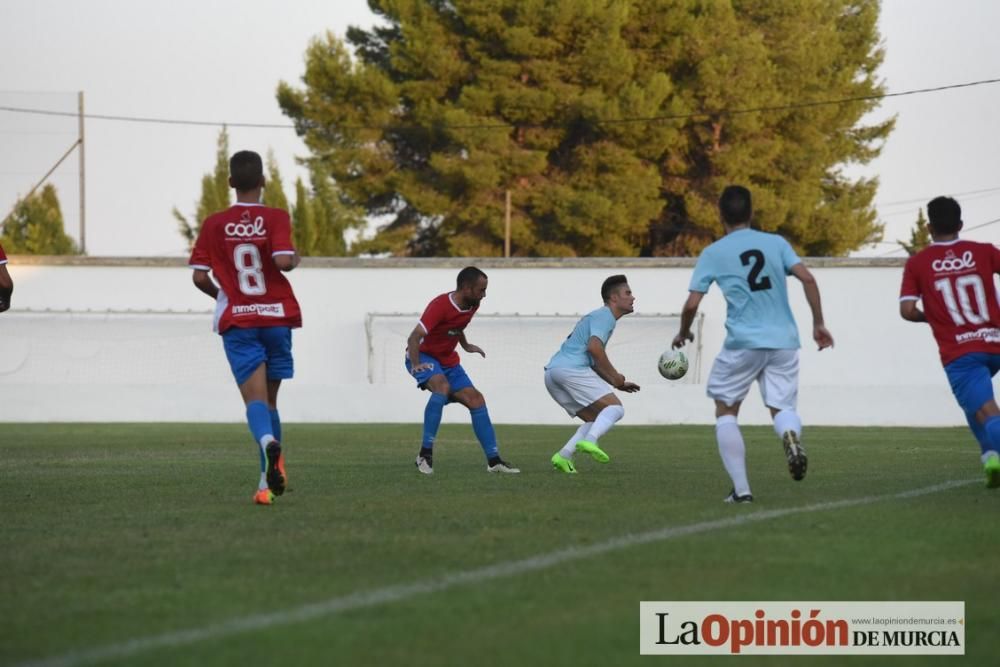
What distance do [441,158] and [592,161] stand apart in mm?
4518

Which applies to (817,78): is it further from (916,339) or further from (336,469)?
(336,469)

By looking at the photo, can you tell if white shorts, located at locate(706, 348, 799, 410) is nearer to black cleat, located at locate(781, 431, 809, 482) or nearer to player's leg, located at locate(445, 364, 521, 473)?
black cleat, located at locate(781, 431, 809, 482)

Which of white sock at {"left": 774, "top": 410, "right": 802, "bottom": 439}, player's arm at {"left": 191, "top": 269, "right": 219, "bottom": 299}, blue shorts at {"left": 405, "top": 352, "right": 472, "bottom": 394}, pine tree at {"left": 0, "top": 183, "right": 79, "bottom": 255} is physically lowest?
white sock at {"left": 774, "top": 410, "right": 802, "bottom": 439}

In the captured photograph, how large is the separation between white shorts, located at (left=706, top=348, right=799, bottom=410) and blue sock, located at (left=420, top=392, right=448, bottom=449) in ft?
13.5

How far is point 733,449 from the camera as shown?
353 inches

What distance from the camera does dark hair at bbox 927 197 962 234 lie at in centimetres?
955

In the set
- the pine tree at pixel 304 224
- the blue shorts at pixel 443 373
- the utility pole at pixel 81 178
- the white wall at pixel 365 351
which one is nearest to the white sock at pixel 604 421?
the blue shorts at pixel 443 373

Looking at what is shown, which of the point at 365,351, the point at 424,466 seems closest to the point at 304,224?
the point at 365,351

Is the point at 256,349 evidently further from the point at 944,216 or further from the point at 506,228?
the point at 506,228

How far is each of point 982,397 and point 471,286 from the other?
14.5 feet

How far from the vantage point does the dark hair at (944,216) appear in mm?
9547

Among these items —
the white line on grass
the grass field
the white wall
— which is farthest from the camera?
the white wall

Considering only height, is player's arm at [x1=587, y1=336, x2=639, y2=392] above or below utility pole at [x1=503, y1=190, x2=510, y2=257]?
below

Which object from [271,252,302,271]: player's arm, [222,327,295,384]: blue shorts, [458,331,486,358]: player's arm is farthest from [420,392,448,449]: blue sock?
[271,252,302,271]: player's arm
